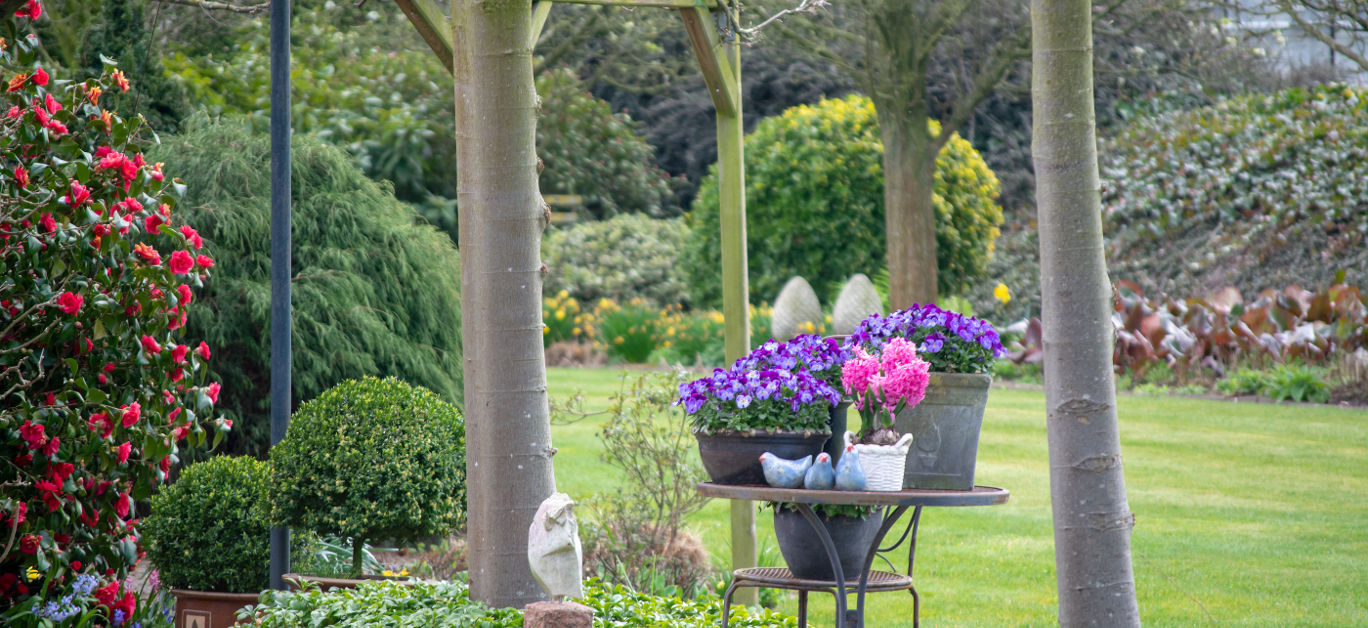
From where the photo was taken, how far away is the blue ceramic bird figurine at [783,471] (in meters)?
2.94

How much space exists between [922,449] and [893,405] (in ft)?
0.60

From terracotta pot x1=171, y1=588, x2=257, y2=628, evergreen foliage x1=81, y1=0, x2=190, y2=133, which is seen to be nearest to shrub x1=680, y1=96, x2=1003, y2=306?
evergreen foliage x1=81, y1=0, x2=190, y2=133

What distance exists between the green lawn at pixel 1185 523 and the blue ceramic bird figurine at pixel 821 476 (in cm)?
202

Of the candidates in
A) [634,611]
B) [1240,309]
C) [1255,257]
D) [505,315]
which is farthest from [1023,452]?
[1255,257]

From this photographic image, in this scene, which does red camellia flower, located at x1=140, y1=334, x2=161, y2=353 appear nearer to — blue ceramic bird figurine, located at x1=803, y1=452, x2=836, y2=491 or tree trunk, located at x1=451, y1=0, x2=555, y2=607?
tree trunk, located at x1=451, y1=0, x2=555, y2=607

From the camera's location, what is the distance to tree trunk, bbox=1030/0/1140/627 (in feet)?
7.89

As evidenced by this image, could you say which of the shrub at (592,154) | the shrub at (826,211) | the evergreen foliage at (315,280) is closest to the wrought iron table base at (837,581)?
the evergreen foliage at (315,280)

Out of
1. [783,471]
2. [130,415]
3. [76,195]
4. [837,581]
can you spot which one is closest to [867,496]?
[783,471]

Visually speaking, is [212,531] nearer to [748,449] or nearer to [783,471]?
[748,449]

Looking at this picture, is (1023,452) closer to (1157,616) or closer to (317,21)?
(1157,616)

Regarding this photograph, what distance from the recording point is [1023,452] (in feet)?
26.0

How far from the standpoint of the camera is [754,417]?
120 inches

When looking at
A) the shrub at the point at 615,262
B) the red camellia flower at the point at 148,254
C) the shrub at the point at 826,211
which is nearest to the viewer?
the red camellia flower at the point at 148,254

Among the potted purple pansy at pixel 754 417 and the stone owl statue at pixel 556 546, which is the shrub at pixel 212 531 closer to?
the stone owl statue at pixel 556 546
